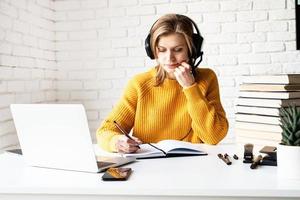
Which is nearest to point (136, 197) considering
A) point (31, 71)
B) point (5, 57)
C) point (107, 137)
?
point (107, 137)

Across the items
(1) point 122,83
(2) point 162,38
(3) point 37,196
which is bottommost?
(3) point 37,196

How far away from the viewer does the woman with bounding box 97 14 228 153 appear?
1574mm

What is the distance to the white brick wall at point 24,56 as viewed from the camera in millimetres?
1995

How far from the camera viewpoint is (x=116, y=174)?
96 cm

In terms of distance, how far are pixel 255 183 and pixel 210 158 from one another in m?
0.31

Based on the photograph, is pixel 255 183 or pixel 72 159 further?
pixel 72 159

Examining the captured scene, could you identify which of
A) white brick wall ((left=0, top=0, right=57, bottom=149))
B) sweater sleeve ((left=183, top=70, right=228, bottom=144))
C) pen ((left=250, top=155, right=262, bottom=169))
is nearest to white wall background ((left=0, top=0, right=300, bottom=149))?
white brick wall ((left=0, top=0, right=57, bottom=149))

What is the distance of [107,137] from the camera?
1.41 metres

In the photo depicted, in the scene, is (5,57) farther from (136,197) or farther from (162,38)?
(136,197)

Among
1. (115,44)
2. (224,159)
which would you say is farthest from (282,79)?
(115,44)

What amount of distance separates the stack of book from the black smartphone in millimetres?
511

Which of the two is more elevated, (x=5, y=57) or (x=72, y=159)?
(x=5, y=57)

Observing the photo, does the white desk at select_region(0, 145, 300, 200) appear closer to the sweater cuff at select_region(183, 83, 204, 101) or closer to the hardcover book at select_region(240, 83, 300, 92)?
the hardcover book at select_region(240, 83, 300, 92)

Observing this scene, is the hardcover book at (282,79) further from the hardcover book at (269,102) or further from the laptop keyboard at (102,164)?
the laptop keyboard at (102,164)
